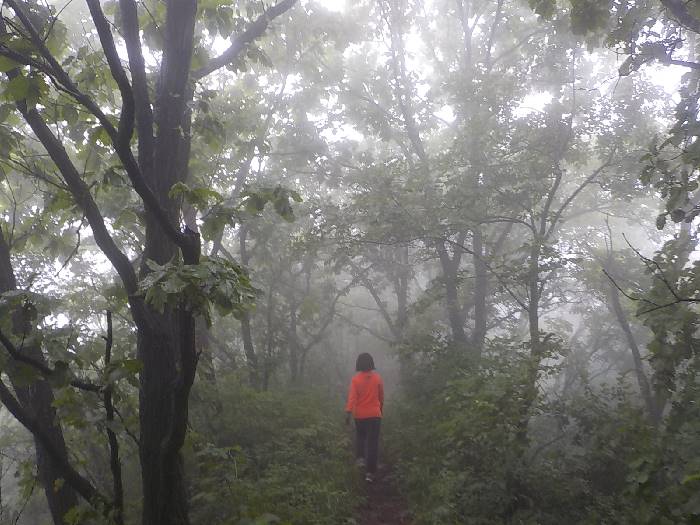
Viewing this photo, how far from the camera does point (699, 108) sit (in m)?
4.93

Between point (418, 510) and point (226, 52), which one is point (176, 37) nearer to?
point (226, 52)

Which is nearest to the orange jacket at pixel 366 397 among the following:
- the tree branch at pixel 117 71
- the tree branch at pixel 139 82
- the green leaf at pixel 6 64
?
the tree branch at pixel 139 82

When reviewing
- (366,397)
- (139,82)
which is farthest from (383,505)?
(139,82)

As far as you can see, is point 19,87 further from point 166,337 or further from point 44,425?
point 44,425

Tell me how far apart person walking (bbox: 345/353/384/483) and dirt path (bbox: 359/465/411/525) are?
0.73 feet

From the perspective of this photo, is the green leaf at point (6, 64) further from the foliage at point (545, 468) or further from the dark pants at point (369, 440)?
the dark pants at point (369, 440)

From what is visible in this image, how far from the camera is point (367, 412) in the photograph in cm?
733

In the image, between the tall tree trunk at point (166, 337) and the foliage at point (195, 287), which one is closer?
the foliage at point (195, 287)

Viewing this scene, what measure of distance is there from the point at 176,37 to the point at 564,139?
7.88 meters

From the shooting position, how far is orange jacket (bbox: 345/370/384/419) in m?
7.35

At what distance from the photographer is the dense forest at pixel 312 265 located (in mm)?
3186

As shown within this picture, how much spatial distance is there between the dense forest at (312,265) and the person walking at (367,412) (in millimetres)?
278

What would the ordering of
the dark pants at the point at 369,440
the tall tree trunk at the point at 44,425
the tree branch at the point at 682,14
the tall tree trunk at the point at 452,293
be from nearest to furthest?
the tree branch at the point at 682,14, the tall tree trunk at the point at 44,425, the dark pants at the point at 369,440, the tall tree trunk at the point at 452,293

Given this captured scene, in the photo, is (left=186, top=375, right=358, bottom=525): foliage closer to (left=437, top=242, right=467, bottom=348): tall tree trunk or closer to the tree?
the tree
